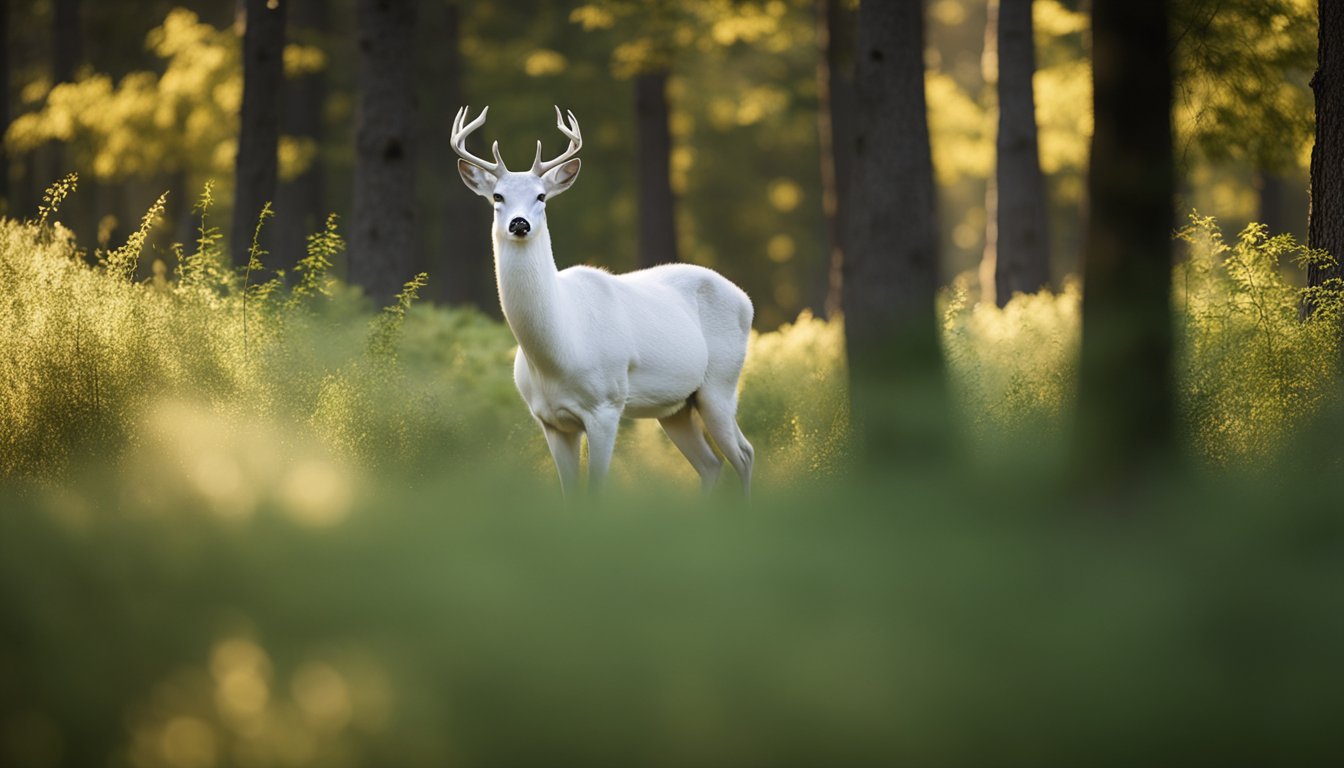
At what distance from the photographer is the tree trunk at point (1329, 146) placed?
313 inches

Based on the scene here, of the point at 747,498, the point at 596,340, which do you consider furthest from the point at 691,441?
the point at 747,498

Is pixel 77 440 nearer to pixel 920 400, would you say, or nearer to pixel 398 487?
pixel 398 487

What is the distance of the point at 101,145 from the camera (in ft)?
63.0

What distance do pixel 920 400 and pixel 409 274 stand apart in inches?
329

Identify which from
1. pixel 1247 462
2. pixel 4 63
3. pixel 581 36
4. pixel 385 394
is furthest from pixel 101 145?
pixel 1247 462

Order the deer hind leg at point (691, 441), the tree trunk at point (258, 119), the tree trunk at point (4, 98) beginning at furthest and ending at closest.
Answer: the tree trunk at point (4, 98), the tree trunk at point (258, 119), the deer hind leg at point (691, 441)

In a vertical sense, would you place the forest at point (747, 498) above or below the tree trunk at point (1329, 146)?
below

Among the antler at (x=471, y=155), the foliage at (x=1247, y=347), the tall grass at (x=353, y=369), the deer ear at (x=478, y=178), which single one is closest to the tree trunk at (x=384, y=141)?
the tall grass at (x=353, y=369)

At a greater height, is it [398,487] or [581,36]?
[581,36]

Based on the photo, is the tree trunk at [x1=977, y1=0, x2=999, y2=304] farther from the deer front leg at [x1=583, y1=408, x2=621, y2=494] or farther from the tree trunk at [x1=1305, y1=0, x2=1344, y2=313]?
the deer front leg at [x1=583, y1=408, x2=621, y2=494]

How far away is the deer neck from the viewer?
704 centimetres

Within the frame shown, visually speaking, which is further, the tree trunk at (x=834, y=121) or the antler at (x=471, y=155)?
the tree trunk at (x=834, y=121)

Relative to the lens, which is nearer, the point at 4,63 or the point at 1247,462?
the point at 1247,462

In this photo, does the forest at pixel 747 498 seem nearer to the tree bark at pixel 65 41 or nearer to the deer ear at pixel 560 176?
the deer ear at pixel 560 176
